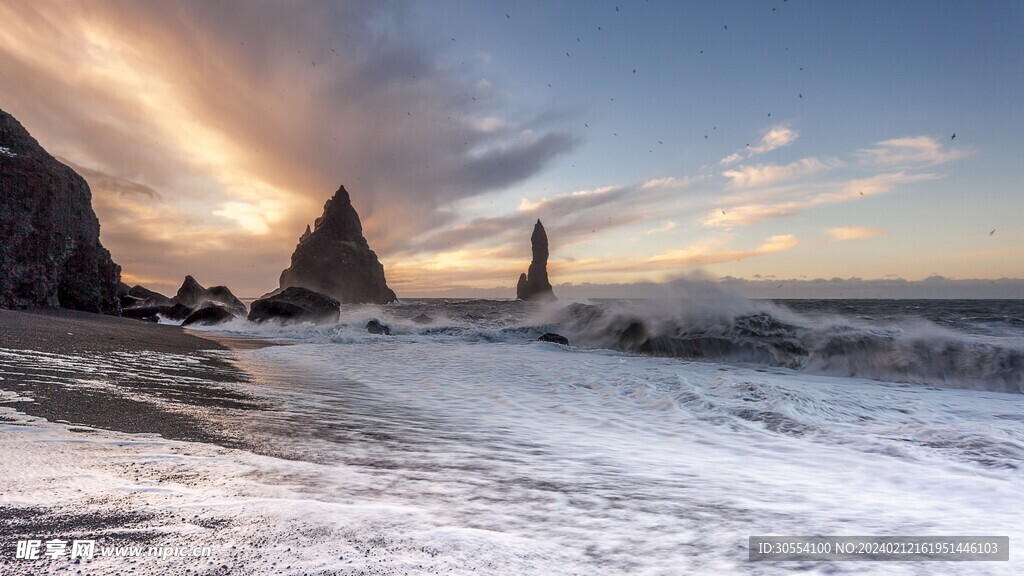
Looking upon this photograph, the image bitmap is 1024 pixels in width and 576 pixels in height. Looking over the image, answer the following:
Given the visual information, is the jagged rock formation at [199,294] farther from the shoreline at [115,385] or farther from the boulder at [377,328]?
the shoreline at [115,385]

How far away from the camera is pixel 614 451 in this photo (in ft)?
12.6

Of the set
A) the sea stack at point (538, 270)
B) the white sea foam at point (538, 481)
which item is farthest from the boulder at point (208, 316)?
the sea stack at point (538, 270)

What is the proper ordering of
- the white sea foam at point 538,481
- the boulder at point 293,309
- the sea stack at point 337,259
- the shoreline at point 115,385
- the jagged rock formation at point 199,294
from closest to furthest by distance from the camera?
the white sea foam at point 538,481, the shoreline at point 115,385, the boulder at point 293,309, the jagged rock formation at point 199,294, the sea stack at point 337,259

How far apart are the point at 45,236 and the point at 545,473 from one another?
21290 millimetres

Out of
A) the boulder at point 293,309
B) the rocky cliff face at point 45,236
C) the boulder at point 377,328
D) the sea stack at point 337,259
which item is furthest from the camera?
the sea stack at point 337,259

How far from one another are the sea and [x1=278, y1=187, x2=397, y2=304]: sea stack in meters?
88.0

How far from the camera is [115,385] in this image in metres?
4.63

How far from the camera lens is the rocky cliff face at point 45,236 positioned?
14609mm

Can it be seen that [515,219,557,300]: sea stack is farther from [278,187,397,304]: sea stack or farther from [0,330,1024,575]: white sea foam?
[0,330,1024,575]: white sea foam

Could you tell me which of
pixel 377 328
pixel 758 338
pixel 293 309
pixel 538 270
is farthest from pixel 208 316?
pixel 538 270

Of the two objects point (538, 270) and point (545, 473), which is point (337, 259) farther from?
point (545, 473)

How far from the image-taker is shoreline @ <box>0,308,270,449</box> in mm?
3254

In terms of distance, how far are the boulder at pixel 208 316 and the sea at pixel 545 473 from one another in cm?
1704

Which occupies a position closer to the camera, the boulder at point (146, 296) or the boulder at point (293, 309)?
the boulder at point (293, 309)
